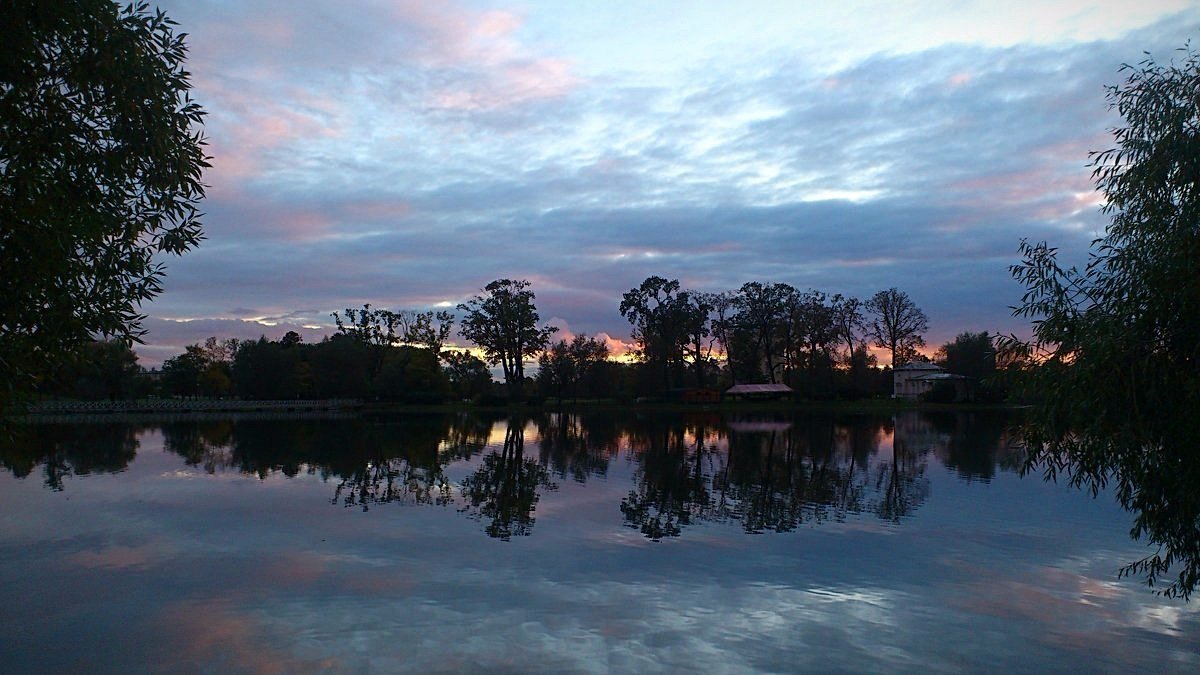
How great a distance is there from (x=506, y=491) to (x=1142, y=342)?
21222 mm

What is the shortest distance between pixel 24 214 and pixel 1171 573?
18940mm

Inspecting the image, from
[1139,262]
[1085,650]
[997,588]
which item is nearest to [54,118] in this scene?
[1139,262]

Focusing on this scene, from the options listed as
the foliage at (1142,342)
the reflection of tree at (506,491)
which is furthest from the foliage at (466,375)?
the foliage at (1142,342)

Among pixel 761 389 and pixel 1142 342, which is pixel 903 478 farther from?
pixel 761 389

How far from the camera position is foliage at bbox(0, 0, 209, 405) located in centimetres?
735

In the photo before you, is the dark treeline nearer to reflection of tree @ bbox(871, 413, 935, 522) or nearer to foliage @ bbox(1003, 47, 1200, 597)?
reflection of tree @ bbox(871, 413, 935, 522)

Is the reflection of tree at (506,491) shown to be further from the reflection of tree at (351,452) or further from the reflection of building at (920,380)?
the reflection of building at (920,380)

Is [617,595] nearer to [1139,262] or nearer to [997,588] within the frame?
[997,588]

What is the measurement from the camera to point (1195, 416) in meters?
8.45

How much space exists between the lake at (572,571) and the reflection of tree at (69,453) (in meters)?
0.50

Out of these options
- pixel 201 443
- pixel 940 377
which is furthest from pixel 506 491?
pixel 940 377

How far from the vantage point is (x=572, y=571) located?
621 inches

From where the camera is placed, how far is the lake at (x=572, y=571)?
442 inches

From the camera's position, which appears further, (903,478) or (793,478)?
(903,478)
